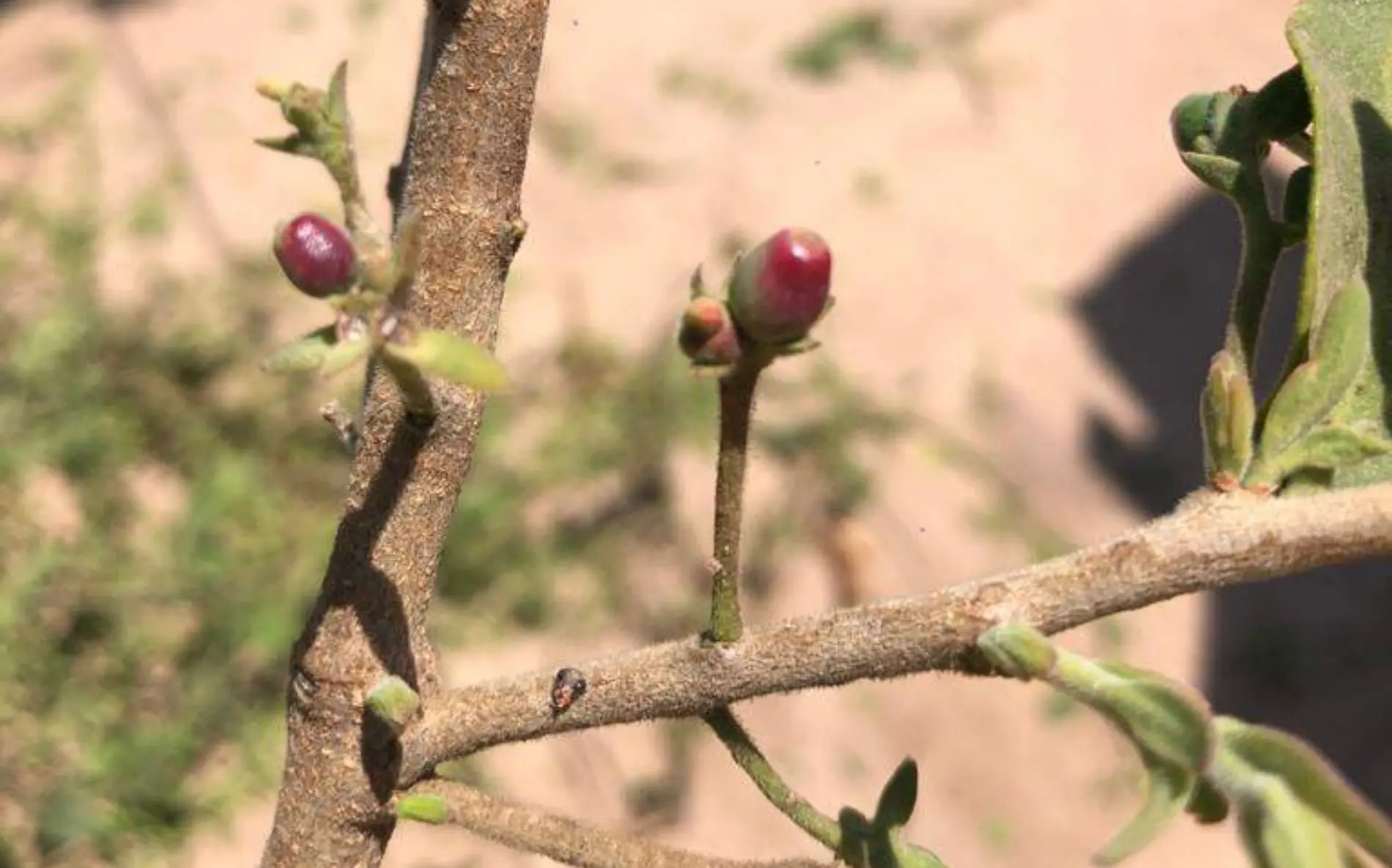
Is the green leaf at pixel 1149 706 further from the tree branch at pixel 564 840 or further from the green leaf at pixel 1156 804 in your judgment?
the tree branch at pixel 564 840

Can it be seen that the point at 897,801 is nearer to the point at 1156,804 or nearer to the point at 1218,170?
the point at 1156,804

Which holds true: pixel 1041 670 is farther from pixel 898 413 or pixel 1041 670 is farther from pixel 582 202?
pixel 582 202

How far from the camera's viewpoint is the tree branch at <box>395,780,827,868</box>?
3.12 ft

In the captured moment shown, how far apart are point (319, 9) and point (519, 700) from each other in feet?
14.9

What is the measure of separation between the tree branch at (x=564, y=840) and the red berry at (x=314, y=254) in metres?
0.41

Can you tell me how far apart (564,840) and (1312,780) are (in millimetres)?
483

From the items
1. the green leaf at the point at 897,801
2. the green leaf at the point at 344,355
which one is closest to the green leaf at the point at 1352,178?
the green leaf at the point at 897,801

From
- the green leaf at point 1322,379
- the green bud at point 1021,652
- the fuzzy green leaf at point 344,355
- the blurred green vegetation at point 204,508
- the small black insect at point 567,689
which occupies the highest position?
the blurred green vegetation at point 204,508

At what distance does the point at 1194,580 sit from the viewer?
825mm

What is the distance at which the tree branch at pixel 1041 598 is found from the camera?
821 millimetres

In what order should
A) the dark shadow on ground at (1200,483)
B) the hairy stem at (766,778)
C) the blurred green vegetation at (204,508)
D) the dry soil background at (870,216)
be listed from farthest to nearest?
the dark shadow on ground at (1200,483) < the dry soil background at (870,216) < the blurred green vegetation at (204,508) < the hairy stem at (766,778)

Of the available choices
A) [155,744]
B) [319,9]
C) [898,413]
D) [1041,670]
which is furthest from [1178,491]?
[1041,670]

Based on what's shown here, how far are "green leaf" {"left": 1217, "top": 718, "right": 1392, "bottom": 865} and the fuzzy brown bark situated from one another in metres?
0.53

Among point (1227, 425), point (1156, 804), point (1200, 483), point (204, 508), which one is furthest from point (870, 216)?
point (1156, 804)
